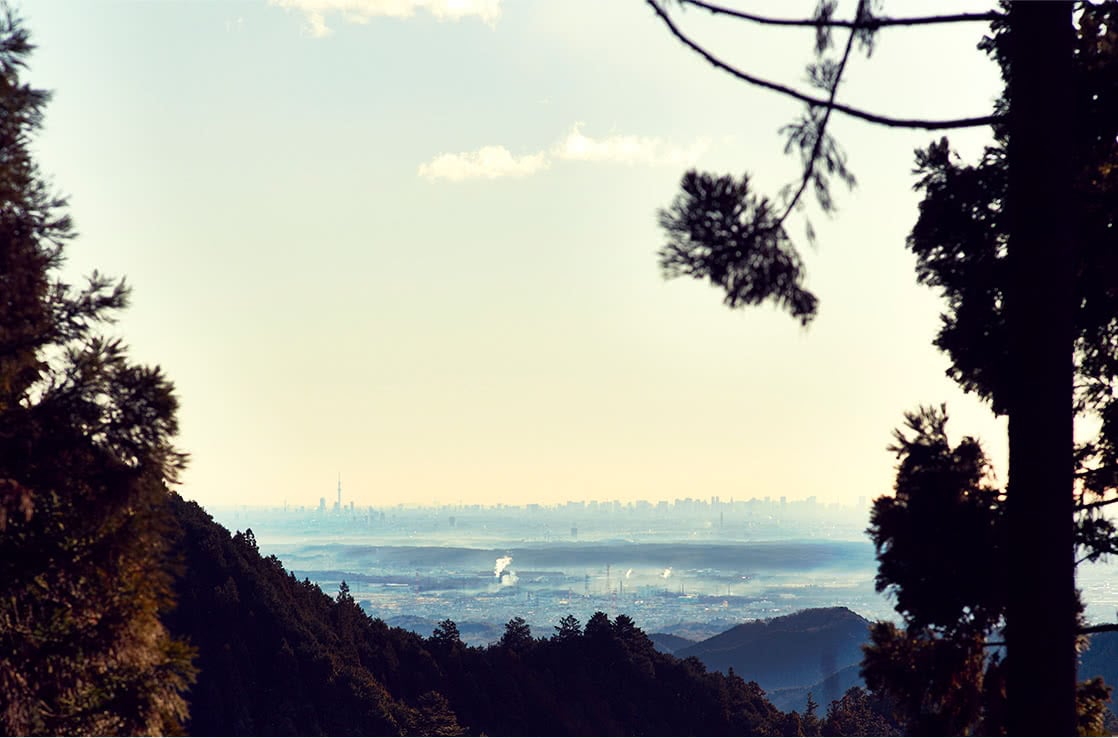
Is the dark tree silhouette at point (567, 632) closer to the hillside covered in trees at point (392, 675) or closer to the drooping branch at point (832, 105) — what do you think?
the hillside covered in trees at point (392, 675)

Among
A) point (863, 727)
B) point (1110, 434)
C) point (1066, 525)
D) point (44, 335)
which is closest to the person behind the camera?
point (1066, 525)

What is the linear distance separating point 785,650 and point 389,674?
401ft

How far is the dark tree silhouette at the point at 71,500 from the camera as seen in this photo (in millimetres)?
8320

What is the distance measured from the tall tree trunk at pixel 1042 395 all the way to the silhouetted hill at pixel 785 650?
133 metres

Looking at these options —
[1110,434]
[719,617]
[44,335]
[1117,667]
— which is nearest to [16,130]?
[44,335]

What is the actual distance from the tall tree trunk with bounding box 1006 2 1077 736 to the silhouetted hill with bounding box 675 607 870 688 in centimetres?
13345

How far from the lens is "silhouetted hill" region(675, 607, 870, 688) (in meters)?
141

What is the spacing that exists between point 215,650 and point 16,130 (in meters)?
29.7

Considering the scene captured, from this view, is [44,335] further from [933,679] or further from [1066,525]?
[933,679]

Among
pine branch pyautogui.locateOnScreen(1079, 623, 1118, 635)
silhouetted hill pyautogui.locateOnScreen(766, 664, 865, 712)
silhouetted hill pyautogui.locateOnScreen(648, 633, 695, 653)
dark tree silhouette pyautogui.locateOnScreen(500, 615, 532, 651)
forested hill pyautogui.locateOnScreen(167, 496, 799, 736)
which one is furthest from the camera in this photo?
silhouetted hill pyautogui.locateOnScreen(648, 633, 695, 653)

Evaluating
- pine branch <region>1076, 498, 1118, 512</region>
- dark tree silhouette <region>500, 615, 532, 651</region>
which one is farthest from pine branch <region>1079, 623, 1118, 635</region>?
dark tree silhouette <region>500, 615, 532, 651</region>

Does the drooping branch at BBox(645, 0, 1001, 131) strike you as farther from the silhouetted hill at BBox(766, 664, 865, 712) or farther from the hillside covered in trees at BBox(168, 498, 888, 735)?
the silhouetted hill at BBox(766, 664, 865, 712)

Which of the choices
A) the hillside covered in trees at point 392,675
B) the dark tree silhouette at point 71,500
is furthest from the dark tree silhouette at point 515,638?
the dark tree silhouette at point 71,500

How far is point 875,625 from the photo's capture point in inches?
372
